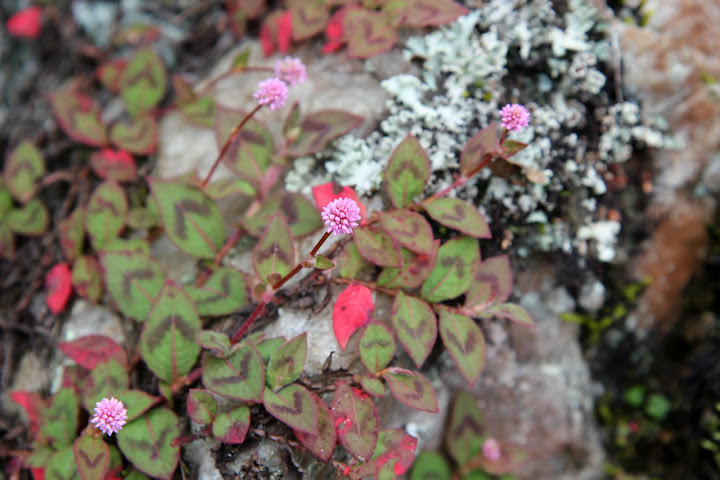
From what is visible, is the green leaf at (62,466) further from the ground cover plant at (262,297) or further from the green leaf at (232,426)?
the green leaf at (232,426)

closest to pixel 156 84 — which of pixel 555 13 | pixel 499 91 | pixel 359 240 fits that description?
pixel 359 240

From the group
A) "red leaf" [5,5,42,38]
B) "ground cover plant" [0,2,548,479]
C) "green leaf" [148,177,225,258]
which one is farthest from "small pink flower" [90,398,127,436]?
"red leaf" [5,5,42,38]

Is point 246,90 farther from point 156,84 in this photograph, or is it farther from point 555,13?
point 555,13

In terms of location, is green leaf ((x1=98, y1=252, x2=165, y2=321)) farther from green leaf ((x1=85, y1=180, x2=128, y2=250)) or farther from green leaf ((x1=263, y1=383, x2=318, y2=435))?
green leaf ((x1=263, y1=383, x2=318, y2=435))

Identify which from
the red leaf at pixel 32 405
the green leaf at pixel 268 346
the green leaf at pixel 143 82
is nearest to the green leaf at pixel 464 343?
the green leaf at pixel 268 346

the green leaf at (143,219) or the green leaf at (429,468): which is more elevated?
the green leaf at (143,219)

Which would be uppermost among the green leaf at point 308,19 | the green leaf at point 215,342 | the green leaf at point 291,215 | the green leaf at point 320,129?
the green leaf at point 308,19

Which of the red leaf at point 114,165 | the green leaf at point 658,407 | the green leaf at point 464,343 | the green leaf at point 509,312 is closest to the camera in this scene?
the green leaf at point 464,343
